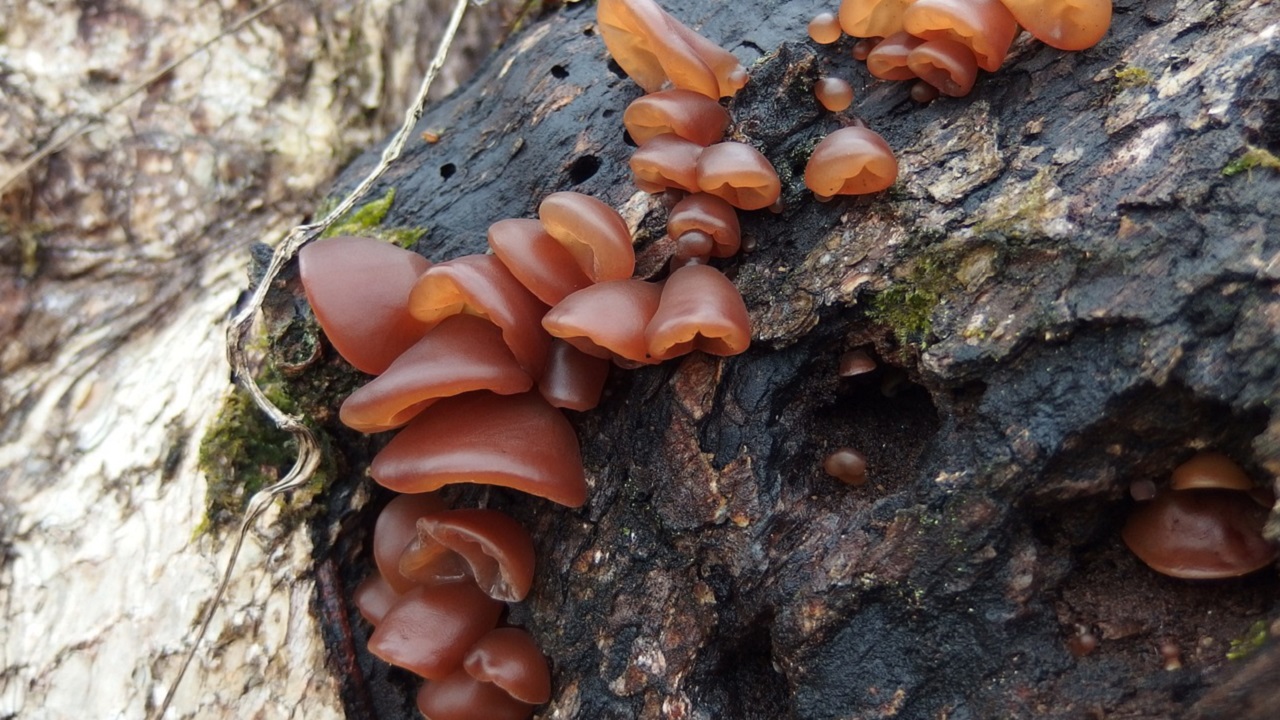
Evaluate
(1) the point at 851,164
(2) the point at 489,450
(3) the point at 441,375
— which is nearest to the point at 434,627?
(2) the point at 489,450

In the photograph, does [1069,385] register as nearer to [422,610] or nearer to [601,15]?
[601,15]

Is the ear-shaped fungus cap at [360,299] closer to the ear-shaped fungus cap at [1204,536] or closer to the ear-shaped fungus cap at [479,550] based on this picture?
the ear-shaped fungus cap at [479,550]

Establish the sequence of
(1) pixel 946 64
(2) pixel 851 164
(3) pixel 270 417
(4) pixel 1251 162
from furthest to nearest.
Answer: (3) pixel 270 417 → (1) pixel 946 64 → (2) pixel 851 164 → (4) pixel 1251 162

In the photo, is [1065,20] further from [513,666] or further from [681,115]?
[513,666]

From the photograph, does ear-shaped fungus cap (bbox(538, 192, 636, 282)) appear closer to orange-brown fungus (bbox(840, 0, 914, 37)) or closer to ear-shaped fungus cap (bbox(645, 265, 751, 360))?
ear-shaped fungus cap (bbox(645, 265, 751, 360))

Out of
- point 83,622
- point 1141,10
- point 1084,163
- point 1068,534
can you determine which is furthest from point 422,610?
point 1141,10
